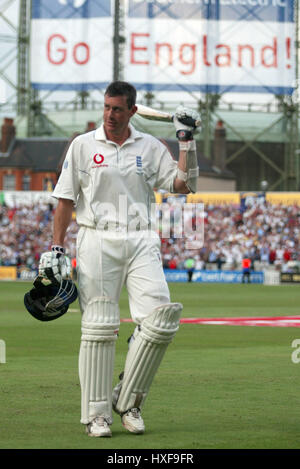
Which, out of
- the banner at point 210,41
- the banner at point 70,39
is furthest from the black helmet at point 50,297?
the banner at point 70,39

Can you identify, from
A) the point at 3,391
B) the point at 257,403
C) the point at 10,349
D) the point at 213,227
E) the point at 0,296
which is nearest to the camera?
the point at 257,403

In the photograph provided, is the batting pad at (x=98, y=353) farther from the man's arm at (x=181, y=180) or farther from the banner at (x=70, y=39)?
the banner at (x=70, y=39)

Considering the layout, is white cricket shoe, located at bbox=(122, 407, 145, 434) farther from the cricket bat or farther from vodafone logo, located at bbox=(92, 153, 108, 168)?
the cricket bat

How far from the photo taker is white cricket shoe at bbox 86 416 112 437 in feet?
22.1

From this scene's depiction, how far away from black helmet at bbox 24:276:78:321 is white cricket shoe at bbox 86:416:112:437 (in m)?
0.84

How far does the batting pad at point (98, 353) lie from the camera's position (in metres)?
6.99

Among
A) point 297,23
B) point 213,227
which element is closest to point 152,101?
point 297,23

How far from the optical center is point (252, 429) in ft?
23.1

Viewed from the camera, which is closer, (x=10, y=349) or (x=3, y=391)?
(x=3, y=391)

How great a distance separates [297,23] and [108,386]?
62.4m

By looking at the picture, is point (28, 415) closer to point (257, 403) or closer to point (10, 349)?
point (257, 403)

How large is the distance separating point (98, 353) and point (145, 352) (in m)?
0.34

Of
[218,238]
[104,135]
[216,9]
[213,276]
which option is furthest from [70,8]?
[104,135]

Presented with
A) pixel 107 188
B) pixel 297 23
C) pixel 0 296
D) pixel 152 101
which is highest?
pixel 297 23
